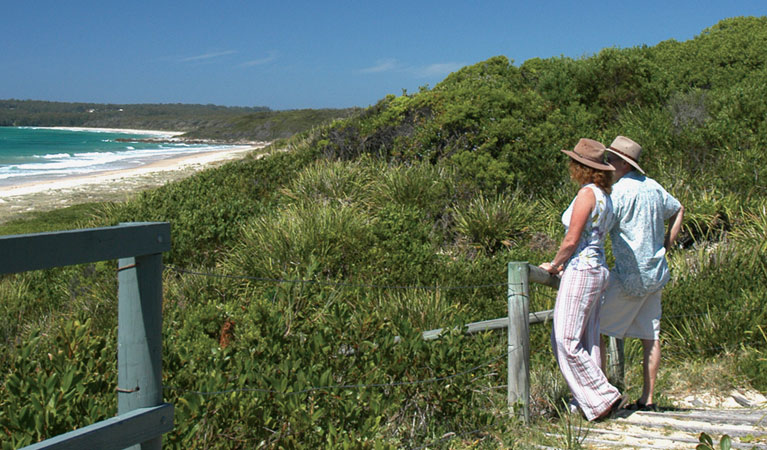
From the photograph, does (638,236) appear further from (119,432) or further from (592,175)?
(119,432)

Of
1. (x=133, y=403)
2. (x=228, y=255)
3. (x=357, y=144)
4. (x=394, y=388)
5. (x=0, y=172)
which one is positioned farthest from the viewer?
(x=0, y=172)

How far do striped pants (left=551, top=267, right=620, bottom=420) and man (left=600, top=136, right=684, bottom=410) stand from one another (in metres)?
0.25

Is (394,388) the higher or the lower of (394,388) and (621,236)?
the lower

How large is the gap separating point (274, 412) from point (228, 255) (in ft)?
19.8

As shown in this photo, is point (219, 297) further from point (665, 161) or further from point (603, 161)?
point (665, 161)

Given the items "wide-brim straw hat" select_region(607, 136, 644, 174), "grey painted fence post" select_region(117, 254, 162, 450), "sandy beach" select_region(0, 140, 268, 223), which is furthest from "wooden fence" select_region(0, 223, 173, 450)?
"sandy beach" select_region(0, 140, 268, 223)

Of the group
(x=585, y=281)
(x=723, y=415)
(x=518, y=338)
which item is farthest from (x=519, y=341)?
(x=723, y=415)

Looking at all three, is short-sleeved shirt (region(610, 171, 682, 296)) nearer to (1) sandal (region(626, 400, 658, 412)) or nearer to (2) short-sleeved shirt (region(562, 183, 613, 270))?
(2) short-sleeved shirt (region(562, 183, 613, 270))

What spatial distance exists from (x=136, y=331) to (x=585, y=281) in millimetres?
2858

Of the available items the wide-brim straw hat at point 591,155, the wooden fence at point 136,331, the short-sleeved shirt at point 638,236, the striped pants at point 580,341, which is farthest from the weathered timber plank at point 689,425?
the wooden fence at point 136,331

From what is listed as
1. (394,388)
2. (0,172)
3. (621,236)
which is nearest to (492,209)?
Result: (621,236)

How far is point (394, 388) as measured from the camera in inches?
157

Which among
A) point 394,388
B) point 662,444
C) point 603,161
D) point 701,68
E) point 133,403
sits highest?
point 701,68

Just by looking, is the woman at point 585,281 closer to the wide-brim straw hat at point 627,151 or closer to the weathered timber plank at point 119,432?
the wide-brim straw hat at point 627,151
